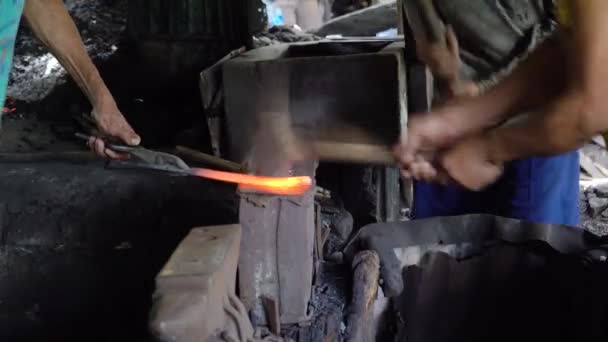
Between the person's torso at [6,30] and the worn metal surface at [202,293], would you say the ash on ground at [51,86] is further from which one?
the worn metal surface at [202,293]

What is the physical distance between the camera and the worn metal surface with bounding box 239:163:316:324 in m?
1.82

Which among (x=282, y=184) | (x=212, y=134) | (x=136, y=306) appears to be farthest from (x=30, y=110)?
(x=282, y=184)

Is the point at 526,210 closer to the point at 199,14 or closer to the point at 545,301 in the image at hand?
the point at 545,301

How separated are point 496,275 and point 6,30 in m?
1.85

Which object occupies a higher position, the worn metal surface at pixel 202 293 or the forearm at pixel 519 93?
the forearm at pixel 519 93

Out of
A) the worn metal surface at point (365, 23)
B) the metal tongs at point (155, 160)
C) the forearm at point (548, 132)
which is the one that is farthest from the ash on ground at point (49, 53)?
the forearm at point (548, 132)

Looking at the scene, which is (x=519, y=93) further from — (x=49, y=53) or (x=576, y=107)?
(x=49, y=53)

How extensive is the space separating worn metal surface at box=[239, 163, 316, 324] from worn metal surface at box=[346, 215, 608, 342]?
32 cm

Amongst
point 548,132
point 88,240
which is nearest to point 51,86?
point 88,240

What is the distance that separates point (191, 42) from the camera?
436cm

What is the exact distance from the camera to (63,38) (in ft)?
Result: 7.63

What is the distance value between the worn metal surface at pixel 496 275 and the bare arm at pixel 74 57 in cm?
106

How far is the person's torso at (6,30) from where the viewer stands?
159 centimetres

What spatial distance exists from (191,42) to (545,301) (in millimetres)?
3149
